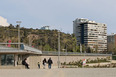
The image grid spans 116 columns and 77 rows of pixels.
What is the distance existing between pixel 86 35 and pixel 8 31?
189 ft

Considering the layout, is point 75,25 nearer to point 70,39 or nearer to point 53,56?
point 70,39

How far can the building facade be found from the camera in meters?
169

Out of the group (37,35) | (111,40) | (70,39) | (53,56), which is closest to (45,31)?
(37,35)

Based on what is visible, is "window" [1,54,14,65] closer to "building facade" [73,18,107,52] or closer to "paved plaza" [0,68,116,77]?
"paved plaza" [0,68,116,77]

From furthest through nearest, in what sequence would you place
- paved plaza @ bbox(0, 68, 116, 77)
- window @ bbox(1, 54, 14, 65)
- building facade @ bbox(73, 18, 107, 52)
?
building facade @ bbox(73, 18, 107, 52) → window @ bbox(1, 54, 14, 65) → paved plaza @ bbox(0, 68, 116, 77)

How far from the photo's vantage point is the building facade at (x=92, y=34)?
168750 millimetres

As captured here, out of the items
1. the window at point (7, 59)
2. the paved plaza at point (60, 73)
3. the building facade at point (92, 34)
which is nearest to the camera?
the paved plaza at point (60, 73)

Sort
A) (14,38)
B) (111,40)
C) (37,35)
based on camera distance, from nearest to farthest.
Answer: (14,38), (37,35), (111,40)

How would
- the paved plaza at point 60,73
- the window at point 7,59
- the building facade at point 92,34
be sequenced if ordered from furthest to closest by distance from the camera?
1. the building facade at point 92,34
2. the window at point 7,59
3. the paved plaza at point 60,73

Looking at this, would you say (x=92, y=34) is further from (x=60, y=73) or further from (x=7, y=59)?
(x=60, y=73)

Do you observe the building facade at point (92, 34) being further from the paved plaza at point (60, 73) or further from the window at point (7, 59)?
the paved plaza at point (60, 73)

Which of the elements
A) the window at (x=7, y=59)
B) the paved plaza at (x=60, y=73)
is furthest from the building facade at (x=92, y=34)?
the paved plaza at (x=60, y=73)

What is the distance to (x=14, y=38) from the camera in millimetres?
132500

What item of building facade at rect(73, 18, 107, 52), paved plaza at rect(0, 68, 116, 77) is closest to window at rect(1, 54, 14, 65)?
paved plaza at rect(0, 68, 116, 77)
